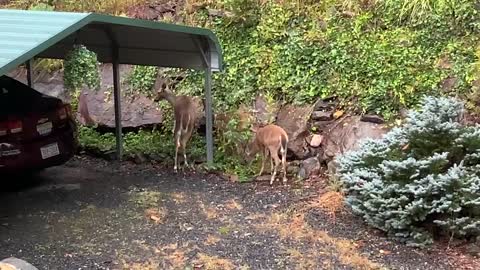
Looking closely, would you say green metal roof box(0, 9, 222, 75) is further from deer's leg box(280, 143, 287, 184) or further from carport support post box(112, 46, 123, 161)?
deer's leg box(280, 143, 287, 184)

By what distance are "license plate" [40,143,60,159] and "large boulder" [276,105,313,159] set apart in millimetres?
3037

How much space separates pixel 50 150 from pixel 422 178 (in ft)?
15.1

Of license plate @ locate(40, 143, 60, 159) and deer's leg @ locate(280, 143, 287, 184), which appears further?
deer's leg @ locate(280, 143, 287, 184)

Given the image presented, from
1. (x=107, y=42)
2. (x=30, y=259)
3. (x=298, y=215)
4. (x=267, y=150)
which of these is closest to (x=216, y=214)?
(x=298, y=215)

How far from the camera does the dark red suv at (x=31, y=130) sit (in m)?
7.85

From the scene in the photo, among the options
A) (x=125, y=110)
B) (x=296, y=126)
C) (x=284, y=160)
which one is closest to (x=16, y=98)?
(x=125, y=110)

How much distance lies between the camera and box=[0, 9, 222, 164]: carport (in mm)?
6465

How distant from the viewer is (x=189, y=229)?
22.3 ft

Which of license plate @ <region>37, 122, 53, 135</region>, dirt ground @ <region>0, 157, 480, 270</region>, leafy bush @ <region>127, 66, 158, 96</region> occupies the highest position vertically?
leafy bush @ <region>127, 66, 158, 96</region>

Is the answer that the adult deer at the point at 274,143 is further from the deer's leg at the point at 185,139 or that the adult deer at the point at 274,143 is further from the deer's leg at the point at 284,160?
the deer's leg at the point at 185,139

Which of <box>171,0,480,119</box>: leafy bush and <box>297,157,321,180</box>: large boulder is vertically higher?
<box>171,0,480,119</box>: leafy bush

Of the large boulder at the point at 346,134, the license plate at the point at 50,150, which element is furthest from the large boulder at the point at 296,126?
the license plate at the point at 50,150

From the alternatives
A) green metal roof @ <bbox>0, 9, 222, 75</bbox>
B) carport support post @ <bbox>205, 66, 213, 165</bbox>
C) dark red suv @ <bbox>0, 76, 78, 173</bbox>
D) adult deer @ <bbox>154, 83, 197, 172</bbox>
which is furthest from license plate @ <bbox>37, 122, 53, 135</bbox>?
carport support post @ <bbox>205, 66, 213, 165</bbox>

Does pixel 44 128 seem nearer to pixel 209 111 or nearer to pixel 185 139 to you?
pixel 185 139
